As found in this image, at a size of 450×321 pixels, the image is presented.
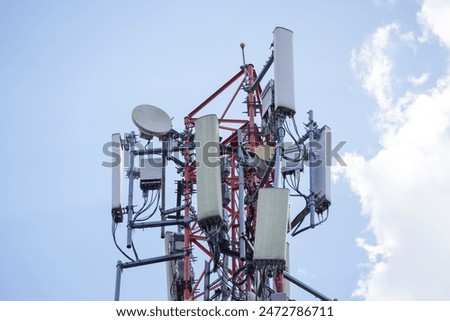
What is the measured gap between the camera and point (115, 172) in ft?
116

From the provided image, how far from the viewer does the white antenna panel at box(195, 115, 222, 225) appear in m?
31.0

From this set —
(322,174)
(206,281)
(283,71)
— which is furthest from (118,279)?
(283,71)

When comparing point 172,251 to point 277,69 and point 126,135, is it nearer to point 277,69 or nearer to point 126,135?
point 126,135

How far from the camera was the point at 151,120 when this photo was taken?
36781 millimetres

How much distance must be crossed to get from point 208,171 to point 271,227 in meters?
2.85

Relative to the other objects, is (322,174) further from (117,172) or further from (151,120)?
(117,172)

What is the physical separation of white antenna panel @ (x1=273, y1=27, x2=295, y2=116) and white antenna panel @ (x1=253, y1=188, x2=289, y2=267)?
2857 mm

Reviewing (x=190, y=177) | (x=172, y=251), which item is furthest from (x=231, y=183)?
(x=172, y=251)

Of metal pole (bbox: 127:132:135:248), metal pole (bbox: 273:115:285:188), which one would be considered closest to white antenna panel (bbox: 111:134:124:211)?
metal pole (bbox: 127:132:135:248)

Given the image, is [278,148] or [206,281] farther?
[206,281]

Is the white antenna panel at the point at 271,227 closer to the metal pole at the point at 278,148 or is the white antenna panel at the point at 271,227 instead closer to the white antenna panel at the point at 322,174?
the metal pole at the point at 278,148

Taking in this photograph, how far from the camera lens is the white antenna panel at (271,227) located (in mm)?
29531

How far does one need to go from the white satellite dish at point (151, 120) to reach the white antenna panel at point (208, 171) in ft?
13.8

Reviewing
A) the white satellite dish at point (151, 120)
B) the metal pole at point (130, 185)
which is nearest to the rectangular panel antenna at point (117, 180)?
the metal pole at point (130, 185)
